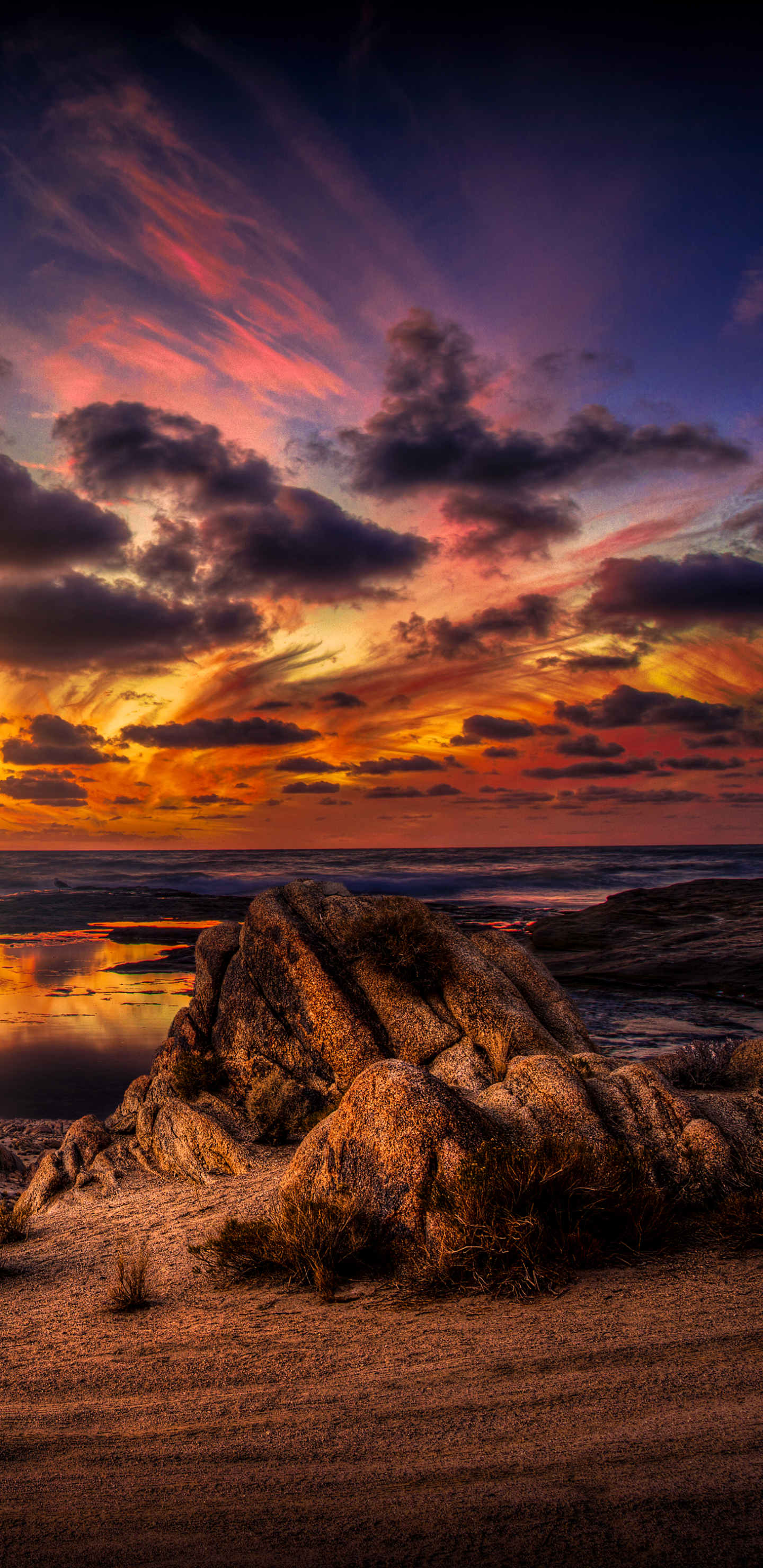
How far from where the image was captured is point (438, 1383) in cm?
445

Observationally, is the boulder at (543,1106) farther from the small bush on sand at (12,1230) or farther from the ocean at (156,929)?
the ocean at (156,929)

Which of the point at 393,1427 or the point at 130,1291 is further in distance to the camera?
the point at 130,1291

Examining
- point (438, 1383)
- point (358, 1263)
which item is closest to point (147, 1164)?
point (358, 1263)

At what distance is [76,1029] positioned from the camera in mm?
21922

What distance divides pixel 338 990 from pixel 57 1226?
4407 millimetres

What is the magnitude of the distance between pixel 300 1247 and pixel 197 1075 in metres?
6.23

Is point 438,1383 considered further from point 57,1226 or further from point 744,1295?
point 57,1226

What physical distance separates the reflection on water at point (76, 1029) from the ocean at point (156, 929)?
5 cm

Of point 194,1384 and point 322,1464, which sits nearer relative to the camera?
point 322,1464

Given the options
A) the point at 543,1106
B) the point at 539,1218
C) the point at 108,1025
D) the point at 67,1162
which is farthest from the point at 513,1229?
the point at 108,1025

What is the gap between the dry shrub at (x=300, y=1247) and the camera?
19.2ft

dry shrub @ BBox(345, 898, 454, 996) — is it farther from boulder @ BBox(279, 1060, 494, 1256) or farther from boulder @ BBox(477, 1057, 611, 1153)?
boulder @ BBox(279, 1060, 494, 1256)

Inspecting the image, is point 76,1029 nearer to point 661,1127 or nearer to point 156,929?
point 661,1127

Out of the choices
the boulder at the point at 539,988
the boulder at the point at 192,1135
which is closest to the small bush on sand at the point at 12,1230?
the boulder at the point at 192,1135
